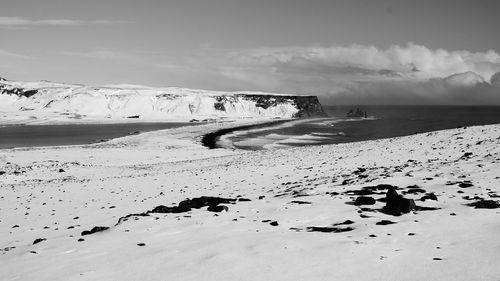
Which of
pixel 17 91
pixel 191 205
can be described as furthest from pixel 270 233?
pixel 17 91

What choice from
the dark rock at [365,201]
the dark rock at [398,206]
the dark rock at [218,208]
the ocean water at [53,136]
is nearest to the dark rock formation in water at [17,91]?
the ocean water at [53,136]

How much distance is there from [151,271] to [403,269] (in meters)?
4.52

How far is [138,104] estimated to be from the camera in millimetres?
181875

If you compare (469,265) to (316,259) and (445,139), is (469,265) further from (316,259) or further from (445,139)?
(445,139)

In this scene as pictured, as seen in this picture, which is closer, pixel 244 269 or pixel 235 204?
pixel 244 269

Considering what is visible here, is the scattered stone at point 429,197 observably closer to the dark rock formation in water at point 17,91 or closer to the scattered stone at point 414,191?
the scattered stone at point 414,191

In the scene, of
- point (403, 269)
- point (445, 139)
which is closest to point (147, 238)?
point (403, 269)

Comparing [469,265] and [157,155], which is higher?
[469,265]

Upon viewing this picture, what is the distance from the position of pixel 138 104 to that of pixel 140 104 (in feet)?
2.73

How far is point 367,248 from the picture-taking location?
8.50 meters

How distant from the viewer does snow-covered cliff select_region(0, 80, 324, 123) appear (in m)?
171

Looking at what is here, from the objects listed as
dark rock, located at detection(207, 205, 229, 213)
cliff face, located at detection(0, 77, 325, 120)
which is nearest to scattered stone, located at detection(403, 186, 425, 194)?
dark rock, located at detection(207, 205, 229, 213)

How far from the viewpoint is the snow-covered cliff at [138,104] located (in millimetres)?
171250

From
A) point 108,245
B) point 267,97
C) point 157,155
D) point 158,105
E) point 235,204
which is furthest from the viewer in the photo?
point 267,97
